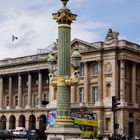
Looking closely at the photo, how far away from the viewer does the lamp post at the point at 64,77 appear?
25.5 metres

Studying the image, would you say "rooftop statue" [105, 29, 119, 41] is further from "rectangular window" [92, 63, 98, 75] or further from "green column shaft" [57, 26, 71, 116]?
"green column shaft" [57, 26, 71, 116]

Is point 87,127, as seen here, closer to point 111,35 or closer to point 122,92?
point 122,92

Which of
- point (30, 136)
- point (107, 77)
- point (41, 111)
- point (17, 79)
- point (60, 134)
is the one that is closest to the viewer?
point (60, 134)

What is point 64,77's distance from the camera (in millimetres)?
25703

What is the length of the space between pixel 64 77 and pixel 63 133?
279cm

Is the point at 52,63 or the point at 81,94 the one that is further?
the point at 81,94

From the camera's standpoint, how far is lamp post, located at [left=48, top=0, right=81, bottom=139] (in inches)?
1003

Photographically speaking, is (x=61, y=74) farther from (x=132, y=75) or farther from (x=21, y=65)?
(x=21, y=65)

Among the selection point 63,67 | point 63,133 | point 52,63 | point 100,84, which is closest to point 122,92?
point 100,84

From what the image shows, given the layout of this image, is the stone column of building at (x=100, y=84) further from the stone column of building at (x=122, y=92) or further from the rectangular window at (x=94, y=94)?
the stone column of building at (x=122, y=92)

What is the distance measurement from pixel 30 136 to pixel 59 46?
47463 millimetres

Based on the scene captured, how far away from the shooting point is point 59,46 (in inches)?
1023

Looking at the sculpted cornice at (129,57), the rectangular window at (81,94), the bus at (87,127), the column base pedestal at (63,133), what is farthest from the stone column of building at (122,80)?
the column base pedestal at (63,133)

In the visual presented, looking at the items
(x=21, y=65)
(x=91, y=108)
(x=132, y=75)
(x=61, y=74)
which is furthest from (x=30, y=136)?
(x=61, y=74)
